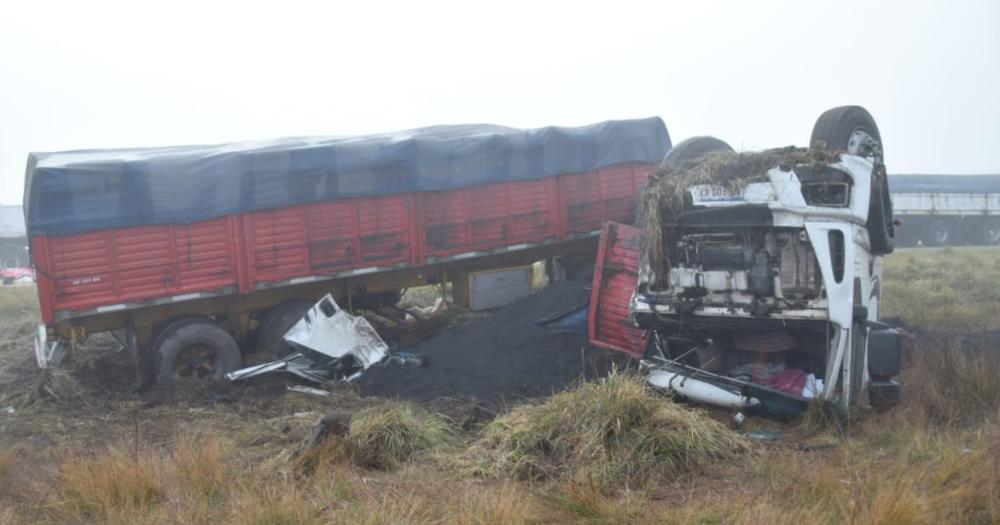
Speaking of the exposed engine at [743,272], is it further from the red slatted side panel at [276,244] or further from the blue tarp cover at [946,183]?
the blue tarp cover at [946,183]

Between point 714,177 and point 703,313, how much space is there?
1.23 m

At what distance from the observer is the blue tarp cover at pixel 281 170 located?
443 inches

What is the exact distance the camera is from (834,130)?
903 cm

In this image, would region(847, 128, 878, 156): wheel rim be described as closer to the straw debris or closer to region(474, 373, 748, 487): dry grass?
the straw debris

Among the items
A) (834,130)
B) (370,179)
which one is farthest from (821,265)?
(370,179)

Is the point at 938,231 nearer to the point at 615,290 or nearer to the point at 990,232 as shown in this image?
the point at 990,232


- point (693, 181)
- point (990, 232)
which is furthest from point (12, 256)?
point (990, 232)

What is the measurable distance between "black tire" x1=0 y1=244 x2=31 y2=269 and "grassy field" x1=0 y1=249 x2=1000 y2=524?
34.9m

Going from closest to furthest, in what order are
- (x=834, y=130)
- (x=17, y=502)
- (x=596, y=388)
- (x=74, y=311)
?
(x=17, y=502)
(x=596, y=388)
(x=834, y=130)
(x=74, y=311)

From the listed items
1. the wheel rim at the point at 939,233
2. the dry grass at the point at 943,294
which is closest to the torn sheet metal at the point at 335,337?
the dry grass at the point at 943,294

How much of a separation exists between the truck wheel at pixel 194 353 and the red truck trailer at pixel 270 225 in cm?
2

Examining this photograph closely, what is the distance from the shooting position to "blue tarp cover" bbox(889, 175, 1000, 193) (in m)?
45.4

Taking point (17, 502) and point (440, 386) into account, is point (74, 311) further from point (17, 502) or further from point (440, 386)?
point (17, 502)

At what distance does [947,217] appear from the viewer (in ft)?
135
